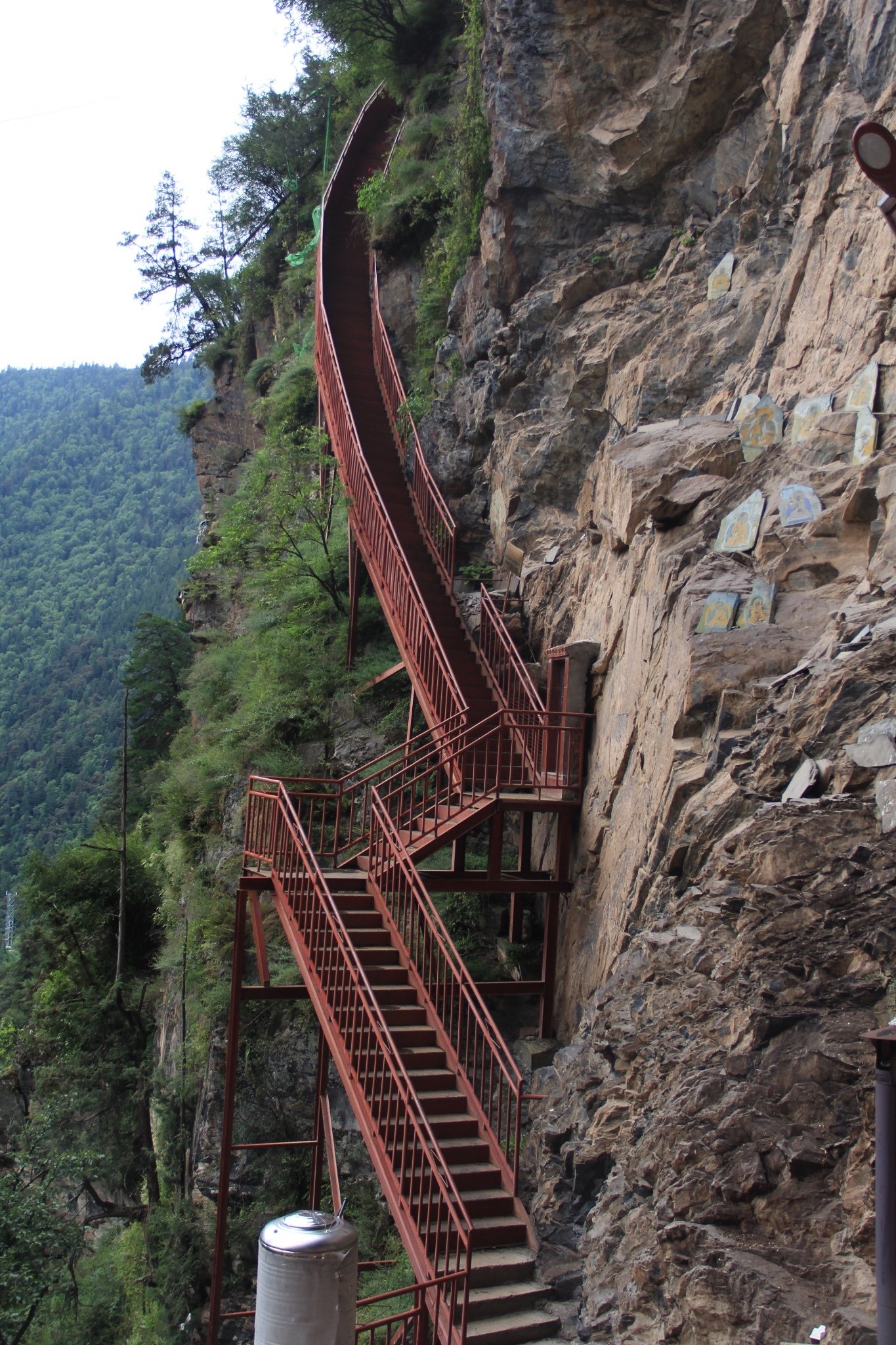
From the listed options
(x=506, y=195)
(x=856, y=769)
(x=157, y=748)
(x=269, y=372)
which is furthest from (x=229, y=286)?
(x=856, y=769)

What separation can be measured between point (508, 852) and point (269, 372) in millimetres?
17655

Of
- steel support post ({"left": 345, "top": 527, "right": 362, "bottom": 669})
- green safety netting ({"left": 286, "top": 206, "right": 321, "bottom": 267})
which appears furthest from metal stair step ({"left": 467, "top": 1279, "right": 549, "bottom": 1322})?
green safety netting ({"left": 286, "top": 206, "right": 321, "bottom": 267})

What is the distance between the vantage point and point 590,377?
12.7 metres

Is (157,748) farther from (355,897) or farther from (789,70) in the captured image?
(789,70)

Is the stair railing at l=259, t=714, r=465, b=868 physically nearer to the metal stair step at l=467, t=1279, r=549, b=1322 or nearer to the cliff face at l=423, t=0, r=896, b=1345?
the cliff face at l=423, t=0, r=896, b=1345

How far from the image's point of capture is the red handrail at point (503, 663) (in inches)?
448

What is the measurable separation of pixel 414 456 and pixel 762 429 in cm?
Result: 815

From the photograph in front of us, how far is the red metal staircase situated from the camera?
664 centimetres

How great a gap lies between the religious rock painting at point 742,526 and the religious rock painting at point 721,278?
3905mm

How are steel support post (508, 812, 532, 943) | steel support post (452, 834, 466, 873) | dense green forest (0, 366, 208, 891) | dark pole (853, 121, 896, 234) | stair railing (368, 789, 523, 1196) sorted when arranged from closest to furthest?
dark pole (853, 121, 896, 234)
stair railing (368, 789, 523, 1196)
steel support post (452, 834, 466, 873)
steel support post (508, 812, 532, 943)
dense green forest (0, 366, 208, 891)

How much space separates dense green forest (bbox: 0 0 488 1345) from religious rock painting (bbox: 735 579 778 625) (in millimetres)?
5936

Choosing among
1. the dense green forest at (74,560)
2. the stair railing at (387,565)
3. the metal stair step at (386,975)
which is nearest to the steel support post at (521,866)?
the stair railing at (387,565)

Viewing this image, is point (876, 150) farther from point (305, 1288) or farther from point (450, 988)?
point (450, 988)

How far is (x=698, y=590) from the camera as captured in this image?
795cm
